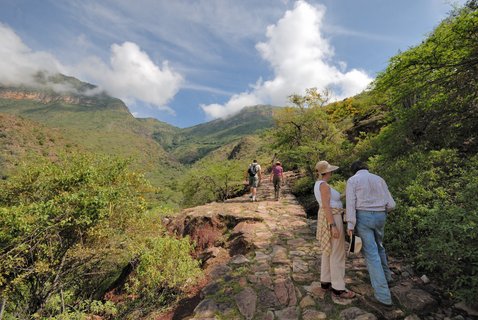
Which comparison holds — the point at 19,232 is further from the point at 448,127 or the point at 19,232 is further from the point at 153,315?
the point at 448,127

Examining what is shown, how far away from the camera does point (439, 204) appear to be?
15.4 ft

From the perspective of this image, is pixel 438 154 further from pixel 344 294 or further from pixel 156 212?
pixel 156 212

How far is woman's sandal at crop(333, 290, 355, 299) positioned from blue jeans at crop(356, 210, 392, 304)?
1.09ft

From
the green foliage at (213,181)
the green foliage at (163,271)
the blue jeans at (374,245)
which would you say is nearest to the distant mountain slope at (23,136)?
the green foliage at (213,181)

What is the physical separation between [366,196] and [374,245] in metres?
0.70

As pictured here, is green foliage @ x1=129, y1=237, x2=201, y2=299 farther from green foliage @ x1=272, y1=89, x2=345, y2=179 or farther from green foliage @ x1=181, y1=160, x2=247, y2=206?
green foliage @ x1=181, y1=160, x2=247, y2=206

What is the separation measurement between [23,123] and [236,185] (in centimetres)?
9159

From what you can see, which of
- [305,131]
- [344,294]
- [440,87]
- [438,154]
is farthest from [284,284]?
[305,131]

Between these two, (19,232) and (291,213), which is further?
(291,213)

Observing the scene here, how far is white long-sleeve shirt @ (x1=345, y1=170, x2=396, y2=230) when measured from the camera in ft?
11.7

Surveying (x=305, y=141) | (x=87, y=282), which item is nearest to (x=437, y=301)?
(x=87, y=282)

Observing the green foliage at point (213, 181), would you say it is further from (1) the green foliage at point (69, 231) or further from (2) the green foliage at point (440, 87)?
(2) the green foliage at point (440, 87)

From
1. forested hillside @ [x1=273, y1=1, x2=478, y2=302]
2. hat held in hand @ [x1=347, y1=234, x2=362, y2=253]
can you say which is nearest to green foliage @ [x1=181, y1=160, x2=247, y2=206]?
forested hillside @ [x1=273, y1=1, x2=478, y2=302]

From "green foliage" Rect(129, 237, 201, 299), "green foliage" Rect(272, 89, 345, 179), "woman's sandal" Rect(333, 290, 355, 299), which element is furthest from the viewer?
"green foliage" Rect(272, 89, 345, 179)
